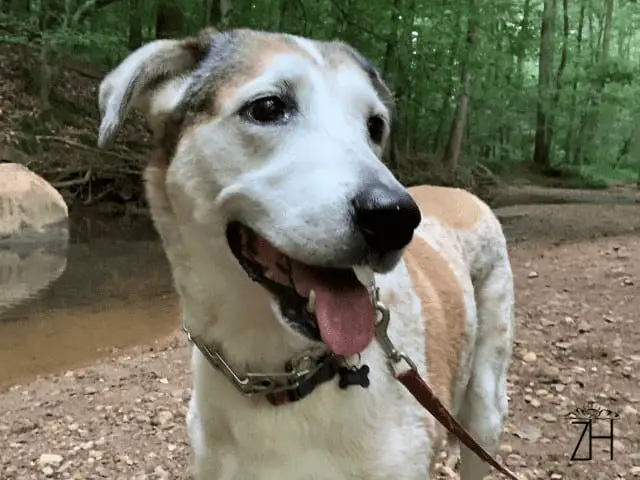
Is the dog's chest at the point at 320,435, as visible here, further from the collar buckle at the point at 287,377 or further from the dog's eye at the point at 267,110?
the dog's eye at the point at 267,110

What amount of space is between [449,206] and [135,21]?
53.1ft

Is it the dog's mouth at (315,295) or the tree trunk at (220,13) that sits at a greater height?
the tree trunk at (220,13)

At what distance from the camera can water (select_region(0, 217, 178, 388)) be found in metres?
7.07

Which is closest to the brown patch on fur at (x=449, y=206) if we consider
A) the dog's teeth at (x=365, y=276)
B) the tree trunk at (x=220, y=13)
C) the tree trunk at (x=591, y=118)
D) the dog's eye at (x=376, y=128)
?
the dog's eye at (x=376, y=128)

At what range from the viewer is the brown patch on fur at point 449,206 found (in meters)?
3.81

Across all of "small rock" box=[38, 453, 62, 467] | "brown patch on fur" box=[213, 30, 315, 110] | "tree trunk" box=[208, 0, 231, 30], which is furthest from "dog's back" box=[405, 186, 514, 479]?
"tree trunk" box=[208, 0, 231, 30]

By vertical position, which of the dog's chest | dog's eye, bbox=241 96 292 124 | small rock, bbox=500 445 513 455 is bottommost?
small rock, bbox=500 445 513 455

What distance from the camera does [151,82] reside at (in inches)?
103

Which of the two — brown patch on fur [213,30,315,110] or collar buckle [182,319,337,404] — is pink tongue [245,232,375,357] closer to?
collar buckle [182,319,337,404]

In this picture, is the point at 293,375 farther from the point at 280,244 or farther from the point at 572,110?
the point at 572,110

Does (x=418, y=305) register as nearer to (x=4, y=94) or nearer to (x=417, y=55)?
(x=417, y=55)

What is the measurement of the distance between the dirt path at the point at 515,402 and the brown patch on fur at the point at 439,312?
150 cm

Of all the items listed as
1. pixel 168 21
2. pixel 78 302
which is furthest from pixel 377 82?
pixel 168 21

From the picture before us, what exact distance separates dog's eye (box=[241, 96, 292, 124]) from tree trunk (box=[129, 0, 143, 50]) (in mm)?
16273
